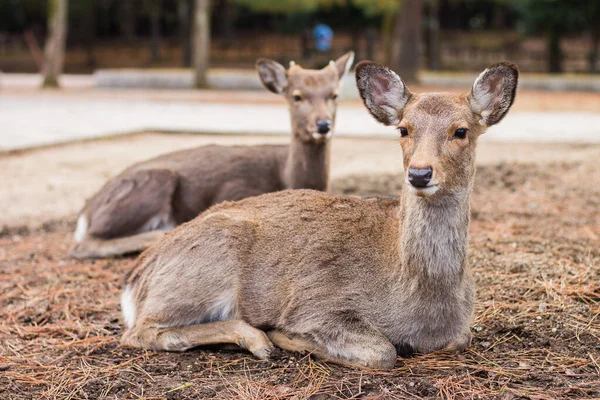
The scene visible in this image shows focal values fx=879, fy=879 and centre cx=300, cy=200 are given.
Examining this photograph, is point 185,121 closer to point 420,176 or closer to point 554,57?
point 420,176

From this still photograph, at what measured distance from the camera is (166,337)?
198 inches

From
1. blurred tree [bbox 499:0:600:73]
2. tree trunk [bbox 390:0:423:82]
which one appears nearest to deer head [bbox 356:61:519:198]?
tree trunk [bbox 390:0:423:82]

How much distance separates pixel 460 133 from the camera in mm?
4684

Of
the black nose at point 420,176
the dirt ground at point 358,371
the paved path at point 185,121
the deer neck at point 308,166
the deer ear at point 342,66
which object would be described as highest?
the deer ear at point 342,66

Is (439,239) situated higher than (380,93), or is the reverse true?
(380,93)

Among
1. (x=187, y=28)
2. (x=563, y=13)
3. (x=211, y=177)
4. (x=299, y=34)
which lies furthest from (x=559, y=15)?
(x=211, y=177)

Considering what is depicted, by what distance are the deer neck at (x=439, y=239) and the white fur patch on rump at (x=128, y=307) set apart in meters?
1.76

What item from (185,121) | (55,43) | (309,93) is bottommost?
(185,121)

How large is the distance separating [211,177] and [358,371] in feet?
13.3

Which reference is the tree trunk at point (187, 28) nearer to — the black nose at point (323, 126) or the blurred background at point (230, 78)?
the blurred background at point (230, 78)

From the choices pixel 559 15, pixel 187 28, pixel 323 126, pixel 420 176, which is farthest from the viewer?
pixel 187 28

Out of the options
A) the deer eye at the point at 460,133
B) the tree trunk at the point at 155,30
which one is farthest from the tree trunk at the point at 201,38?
the deer eye at the point at 460,133

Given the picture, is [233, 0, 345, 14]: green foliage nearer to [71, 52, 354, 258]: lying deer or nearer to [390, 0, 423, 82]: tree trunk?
[390, 0, 423, 82]: tree trunk

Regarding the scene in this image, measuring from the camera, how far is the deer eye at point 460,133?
184 inches
